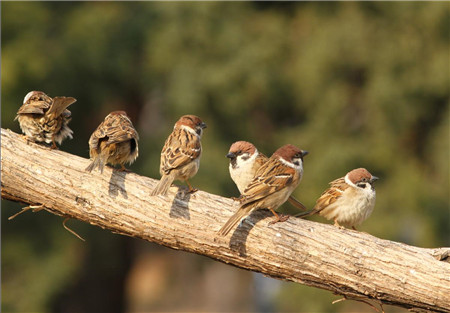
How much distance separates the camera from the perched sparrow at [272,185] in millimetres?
5988

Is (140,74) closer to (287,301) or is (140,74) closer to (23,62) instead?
(23,62)

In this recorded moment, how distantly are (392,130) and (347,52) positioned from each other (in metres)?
1.63

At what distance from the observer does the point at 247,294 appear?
70.3 feet

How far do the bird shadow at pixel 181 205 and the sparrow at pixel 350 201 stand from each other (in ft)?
3.69

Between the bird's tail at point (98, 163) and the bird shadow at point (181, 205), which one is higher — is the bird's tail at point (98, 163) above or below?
above

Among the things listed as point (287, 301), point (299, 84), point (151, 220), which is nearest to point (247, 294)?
point (287, 301)

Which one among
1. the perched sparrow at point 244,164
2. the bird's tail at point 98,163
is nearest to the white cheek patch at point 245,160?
the perched sparrow at point 244,164

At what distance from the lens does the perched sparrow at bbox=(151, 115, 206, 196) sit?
6.38 meters

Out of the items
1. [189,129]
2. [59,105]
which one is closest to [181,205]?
[189,129]

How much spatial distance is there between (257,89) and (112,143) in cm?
834

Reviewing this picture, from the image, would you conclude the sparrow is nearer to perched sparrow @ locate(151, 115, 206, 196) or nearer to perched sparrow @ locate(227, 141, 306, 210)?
perched sparrow @ locate(227, 141, 306, 210)

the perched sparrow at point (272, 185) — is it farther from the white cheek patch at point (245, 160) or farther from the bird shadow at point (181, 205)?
the bird shadow at point (181, 205)

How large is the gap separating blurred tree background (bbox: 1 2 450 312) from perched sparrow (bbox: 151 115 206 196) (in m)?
6.94

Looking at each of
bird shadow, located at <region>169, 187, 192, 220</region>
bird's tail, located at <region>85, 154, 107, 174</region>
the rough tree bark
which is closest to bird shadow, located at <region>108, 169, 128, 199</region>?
the rough tree bark
